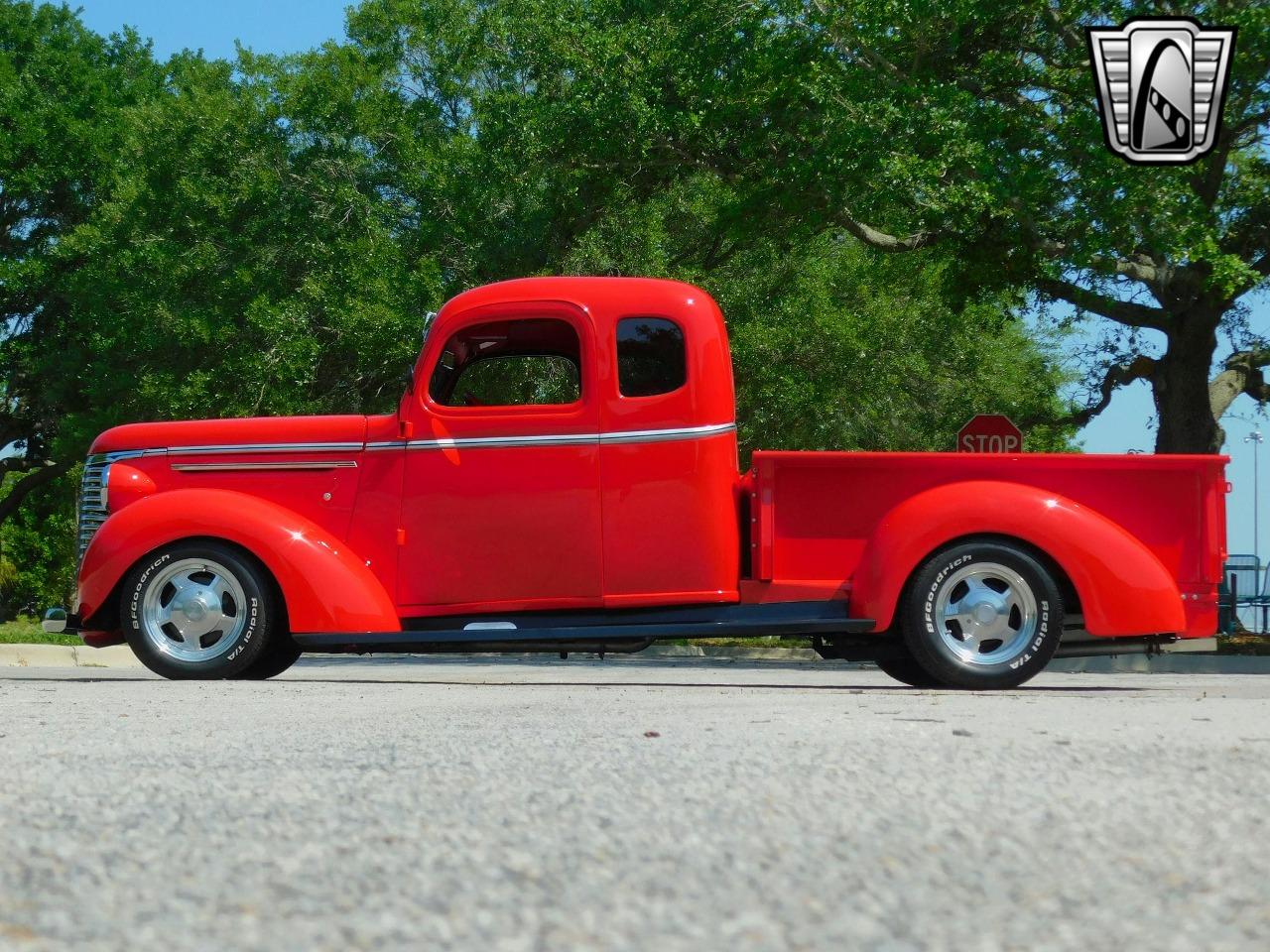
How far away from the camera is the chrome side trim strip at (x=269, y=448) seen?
9438 mm

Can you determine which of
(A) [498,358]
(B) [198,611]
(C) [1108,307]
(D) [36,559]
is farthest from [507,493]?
(D) [36,559]

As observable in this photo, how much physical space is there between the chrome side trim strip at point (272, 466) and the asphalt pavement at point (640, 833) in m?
3.25

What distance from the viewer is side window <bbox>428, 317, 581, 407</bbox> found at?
9.38 metres

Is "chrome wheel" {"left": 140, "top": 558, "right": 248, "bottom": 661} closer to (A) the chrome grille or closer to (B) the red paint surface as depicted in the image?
(B) the red paint surface

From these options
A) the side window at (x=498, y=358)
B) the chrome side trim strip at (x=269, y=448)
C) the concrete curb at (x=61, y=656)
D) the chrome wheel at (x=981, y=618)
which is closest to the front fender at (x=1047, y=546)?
the chrome wheel at (x=981, y=618)

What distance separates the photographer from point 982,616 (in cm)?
863

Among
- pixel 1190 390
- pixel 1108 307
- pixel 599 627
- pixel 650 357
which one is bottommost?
pixel 599 627

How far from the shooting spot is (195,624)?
923 centimetres

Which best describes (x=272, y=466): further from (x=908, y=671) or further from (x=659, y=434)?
(x=908, y=671)

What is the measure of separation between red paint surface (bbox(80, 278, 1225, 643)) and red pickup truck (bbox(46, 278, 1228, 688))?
0.01 m

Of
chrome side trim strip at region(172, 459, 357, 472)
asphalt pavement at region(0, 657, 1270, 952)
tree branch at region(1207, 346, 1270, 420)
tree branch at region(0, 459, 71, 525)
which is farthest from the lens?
tree branch at region(0, 459, 71, 525)

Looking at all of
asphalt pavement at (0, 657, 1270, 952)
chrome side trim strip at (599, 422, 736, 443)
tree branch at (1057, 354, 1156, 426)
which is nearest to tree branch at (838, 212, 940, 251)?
tree branch at (1057, 354, 1156, 426)

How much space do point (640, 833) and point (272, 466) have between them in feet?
21.3

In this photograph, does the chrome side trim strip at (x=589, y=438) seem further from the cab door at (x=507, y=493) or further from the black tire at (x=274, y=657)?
the black tire at (x=274, y=657)
